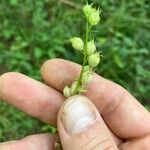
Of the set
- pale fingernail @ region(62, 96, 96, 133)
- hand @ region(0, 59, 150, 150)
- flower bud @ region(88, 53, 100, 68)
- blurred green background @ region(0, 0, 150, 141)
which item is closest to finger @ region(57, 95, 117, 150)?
pale fingernail @ region(62, 96, 96, 133)

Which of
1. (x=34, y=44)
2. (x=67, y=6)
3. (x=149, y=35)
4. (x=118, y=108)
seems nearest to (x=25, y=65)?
(x=34, y=44)

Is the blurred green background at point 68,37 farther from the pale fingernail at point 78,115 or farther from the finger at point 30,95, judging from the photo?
the pale fingernail at point 78,115

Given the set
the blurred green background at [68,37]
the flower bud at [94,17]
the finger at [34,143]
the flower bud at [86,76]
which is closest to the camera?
the flower bud at [94,17]

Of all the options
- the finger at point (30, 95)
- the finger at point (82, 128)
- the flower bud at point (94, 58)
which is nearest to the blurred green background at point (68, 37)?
the finger at point (30, 95)

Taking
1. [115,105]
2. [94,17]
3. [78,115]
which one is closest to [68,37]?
[115,105]

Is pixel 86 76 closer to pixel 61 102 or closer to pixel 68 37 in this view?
pixel 61 102

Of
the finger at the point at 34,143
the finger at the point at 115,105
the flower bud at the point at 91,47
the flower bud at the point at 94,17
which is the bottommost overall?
the finger at the point at 34,143

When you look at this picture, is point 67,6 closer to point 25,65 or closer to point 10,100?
point 25,65
